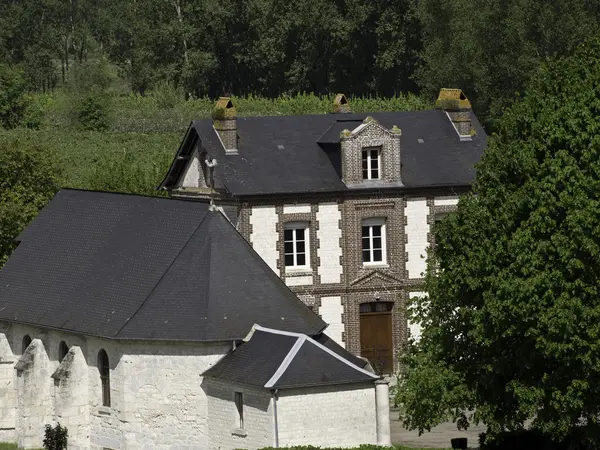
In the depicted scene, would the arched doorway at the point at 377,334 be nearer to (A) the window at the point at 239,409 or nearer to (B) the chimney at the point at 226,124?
(B) the chimney at the point at 226,124

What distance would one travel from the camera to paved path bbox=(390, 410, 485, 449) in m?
41.1

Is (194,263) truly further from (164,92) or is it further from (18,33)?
(18,33)

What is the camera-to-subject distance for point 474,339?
119ft

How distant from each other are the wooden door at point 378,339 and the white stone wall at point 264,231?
359 cm

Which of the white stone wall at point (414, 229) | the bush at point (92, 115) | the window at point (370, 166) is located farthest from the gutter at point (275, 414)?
the bush at point (92, 115)

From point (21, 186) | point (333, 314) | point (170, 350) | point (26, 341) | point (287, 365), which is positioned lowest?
point (287, 365)

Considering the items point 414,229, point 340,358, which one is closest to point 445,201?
point 414,229

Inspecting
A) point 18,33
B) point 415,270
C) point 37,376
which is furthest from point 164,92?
point 37,376

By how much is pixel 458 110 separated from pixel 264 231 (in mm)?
8264

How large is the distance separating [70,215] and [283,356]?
11607 mm

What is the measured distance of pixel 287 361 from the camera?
37.1 metres

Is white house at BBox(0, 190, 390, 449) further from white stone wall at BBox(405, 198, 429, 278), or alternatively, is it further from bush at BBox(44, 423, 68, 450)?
white stone wall at BBox(405, 198, 429, 278)

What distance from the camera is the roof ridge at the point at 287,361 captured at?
3656 centimetres

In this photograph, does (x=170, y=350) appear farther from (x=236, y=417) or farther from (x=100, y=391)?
(x=100, y=391)
